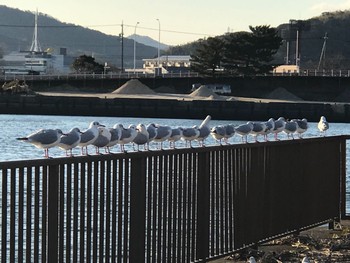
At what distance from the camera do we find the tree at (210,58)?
5384 inches

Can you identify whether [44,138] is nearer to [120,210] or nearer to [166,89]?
[120,210]

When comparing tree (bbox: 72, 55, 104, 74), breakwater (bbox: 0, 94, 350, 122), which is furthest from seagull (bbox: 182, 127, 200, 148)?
tree (bbox: 72, 55, 104, 74)

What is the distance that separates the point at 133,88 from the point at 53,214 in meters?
117

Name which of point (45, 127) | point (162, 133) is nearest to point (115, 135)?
point (162, 133)

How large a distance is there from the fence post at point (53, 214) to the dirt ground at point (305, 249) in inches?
144

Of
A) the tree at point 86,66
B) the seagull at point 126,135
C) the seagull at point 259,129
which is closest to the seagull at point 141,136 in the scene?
the seagull at point 126,135

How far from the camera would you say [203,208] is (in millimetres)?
12562

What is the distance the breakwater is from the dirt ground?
3430 inches

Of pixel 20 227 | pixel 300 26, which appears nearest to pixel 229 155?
pixel 20 227

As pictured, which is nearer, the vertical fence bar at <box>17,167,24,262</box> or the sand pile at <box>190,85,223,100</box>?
the vertical fence bar at <box>17,167,24,262</box>

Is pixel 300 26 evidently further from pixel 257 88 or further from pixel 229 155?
pixel 229 155

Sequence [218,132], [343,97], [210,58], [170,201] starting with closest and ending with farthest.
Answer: [170,201] < [218,132] < [343,97] < [210,58]

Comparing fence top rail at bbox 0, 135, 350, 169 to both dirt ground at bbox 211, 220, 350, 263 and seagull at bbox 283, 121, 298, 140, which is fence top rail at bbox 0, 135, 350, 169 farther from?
seagull at bbox 283, 121, 298, 140

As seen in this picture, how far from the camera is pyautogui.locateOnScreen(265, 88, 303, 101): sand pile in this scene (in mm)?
124000
